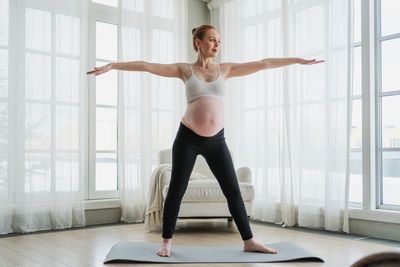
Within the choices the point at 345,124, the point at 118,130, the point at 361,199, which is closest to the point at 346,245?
the point at 361,199

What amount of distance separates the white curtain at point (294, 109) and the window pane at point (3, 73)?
2.31 metres

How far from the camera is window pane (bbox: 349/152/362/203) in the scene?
361cm

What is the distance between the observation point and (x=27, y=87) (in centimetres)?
363

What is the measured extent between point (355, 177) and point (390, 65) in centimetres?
101

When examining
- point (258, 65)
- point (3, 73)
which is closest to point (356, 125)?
point (258, 65)

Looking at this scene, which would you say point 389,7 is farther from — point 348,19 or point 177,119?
point 177,119

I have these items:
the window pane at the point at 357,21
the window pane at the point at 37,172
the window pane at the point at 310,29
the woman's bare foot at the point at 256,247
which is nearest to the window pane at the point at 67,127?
the window pane at the point at 37,172

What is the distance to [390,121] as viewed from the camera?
3387 millimetres

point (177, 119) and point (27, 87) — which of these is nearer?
point (27, 87)

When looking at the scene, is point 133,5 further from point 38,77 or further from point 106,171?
point 106,171

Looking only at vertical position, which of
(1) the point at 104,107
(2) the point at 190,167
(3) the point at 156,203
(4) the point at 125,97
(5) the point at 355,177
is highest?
(4) the point at 125,97

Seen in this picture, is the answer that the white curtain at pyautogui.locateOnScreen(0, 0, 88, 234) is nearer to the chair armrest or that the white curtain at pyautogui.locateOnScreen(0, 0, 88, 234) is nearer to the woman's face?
the chair armrest

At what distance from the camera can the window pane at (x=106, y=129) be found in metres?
4.26

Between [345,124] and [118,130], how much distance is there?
2.26 m
